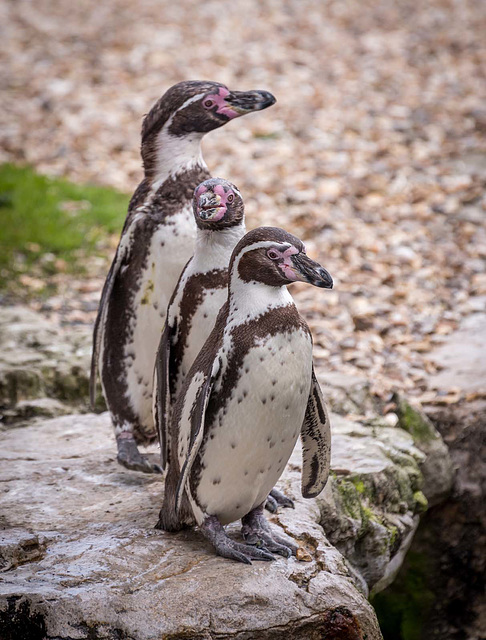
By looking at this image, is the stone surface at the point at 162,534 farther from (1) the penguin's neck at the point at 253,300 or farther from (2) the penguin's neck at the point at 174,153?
(2) the penguin's neck at the point at 174,153

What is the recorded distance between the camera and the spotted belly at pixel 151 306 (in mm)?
3693

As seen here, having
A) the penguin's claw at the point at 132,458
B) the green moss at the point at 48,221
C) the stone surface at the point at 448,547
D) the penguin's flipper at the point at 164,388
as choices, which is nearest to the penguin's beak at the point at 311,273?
the penguin's flipper at the point at 164,388

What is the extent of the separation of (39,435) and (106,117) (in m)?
6.05

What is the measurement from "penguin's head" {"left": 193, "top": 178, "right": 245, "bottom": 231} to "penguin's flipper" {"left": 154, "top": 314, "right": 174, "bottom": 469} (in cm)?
47

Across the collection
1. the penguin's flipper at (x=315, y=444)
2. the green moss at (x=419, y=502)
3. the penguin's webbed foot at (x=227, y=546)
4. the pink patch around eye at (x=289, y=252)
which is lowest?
the green moss at (x=419, y=502)

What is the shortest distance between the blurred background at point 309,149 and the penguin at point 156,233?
79.9 inches

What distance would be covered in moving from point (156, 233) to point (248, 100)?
69 cm

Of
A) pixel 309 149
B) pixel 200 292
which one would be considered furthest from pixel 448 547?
pixel 309 149

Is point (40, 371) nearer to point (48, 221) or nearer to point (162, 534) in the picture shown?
point (162, 534)

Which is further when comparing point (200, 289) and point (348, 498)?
point (348, 498)

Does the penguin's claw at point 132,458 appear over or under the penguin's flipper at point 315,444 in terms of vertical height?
under

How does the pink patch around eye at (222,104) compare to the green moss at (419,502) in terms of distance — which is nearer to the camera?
the pink patch around eye at (222,104)

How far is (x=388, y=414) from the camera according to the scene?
5.18 m

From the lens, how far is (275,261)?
293cm
